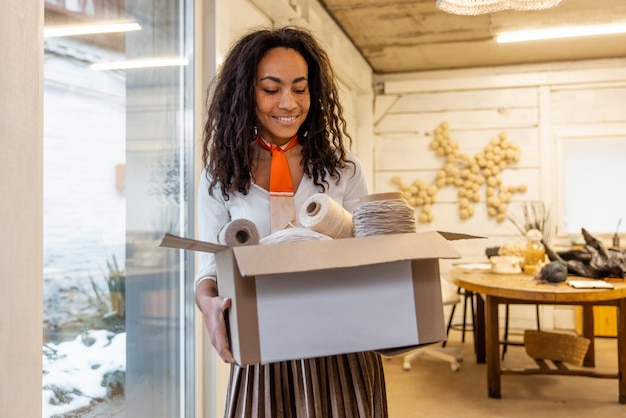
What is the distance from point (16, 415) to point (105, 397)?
70 centimetres

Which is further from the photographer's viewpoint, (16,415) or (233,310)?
(16,415)

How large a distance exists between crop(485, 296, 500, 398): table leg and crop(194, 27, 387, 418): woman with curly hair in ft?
7.94

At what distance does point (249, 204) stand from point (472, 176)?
16.5 feet

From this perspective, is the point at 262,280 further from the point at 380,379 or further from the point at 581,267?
the point at 581,267

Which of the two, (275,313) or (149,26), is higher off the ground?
(149,26)

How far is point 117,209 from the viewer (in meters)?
1.93

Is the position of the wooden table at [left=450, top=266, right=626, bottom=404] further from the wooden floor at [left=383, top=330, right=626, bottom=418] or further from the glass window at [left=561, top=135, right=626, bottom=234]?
the glass window at [left=561, top=135, right=626, bottom=234]

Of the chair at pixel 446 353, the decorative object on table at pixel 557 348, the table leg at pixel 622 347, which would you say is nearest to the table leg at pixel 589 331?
the decorative object on table at pixel 557 348

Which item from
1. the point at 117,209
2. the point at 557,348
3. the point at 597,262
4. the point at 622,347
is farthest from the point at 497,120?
the point at 117,209

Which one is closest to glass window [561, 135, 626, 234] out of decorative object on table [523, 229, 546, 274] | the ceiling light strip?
the ceiling light strip

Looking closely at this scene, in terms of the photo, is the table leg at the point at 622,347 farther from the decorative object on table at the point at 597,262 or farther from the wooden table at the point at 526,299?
the decorative object on table at the point at 597,262

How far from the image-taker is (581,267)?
11.9ft

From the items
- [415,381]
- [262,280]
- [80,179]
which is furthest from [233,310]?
[415,381]

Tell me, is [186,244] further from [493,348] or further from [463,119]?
[463,119]
